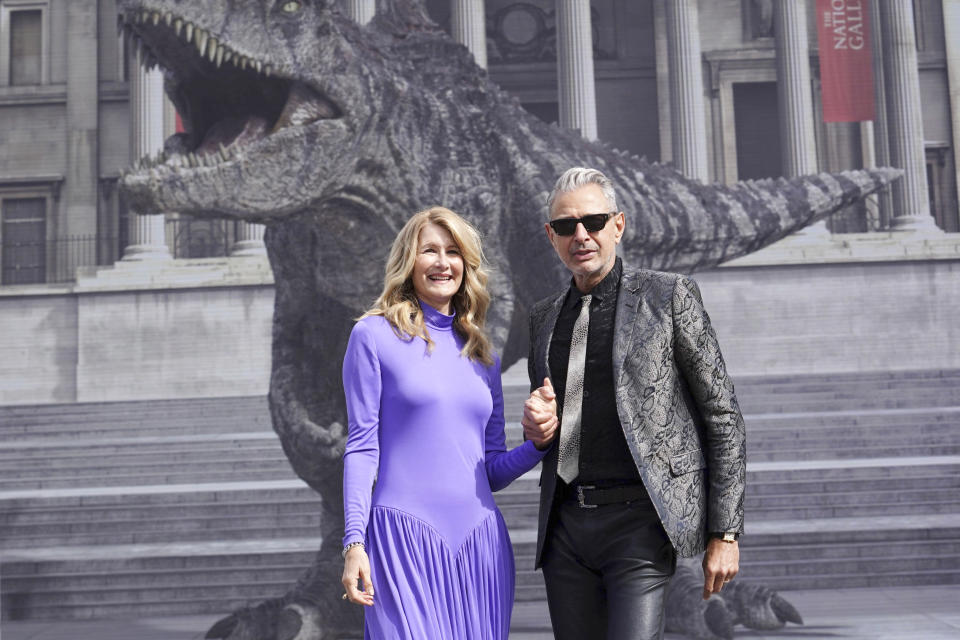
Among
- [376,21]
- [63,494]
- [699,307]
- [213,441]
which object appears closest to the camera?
[699,307]

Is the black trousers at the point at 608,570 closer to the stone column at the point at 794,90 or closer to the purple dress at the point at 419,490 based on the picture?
the purple dress at the point at 419,490

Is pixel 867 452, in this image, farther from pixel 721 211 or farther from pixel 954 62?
pixel 954 62

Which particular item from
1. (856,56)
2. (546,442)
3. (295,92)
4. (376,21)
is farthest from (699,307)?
(856,56)

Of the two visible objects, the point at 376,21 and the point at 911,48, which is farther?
the point at 911,48

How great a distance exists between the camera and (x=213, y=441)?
14695 millimetres

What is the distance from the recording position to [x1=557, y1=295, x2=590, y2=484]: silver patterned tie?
9.52ft

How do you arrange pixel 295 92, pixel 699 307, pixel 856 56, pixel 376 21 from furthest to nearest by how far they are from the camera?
pixel 856 56 → pixel 376 21 → pixel 295 92 → pixel 699 307

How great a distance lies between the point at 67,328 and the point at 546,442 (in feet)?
74.2

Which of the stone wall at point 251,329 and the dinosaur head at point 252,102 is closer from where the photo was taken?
the dinosaur head at point 252,102

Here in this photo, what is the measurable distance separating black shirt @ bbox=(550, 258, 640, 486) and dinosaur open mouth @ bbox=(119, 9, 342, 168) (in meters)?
2.89

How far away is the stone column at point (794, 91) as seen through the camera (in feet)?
95.2

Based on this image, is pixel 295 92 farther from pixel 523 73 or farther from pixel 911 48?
pixel 523 73

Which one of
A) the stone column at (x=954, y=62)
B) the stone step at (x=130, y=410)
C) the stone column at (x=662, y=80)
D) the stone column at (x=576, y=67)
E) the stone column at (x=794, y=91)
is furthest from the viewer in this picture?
the stone column at (x=662, y=80)

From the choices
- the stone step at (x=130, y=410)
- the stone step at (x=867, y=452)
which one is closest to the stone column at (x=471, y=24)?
the stone step at (x=130, y=410)
